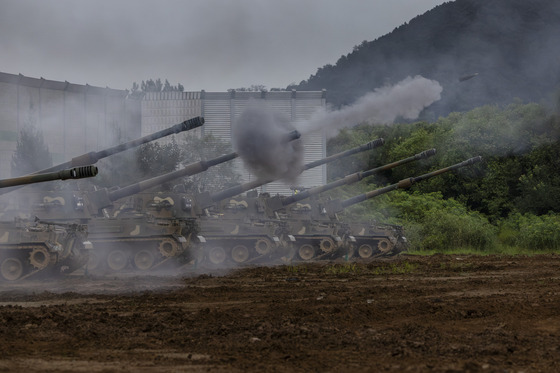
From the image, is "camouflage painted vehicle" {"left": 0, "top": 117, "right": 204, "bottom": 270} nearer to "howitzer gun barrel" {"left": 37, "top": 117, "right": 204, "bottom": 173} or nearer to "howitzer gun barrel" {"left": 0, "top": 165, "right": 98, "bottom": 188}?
"howitzer gun barrel" {"left": 37, "top": 117, "right": 204, "bottom": 173}

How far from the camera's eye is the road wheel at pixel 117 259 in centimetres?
2130

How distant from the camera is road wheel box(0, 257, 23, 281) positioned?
18047 mm

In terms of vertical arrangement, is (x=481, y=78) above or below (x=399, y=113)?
above

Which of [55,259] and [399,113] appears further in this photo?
[399,113]

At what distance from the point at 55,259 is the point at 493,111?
1075 inches

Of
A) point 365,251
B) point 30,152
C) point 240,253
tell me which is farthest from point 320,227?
point 30,152

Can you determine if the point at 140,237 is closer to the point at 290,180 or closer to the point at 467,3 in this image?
the point at 290,180

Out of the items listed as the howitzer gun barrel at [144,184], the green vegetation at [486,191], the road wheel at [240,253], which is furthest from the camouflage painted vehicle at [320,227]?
the howitzer gun barrel at [144,184]

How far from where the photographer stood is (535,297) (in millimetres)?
13102

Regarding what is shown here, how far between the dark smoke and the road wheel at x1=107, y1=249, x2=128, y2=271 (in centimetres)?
423

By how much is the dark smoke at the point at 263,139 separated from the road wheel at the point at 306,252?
4.86m

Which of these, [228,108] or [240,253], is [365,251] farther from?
[228,108]

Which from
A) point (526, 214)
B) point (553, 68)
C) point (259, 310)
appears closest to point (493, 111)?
point (553, 68)

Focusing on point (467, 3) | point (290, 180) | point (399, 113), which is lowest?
point (290, 180)
